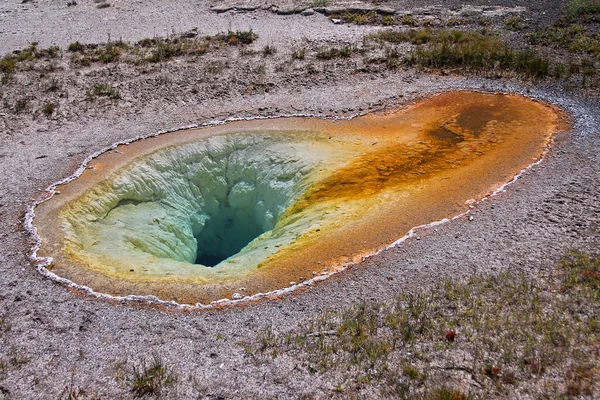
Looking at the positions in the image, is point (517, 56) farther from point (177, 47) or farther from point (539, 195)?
point (177, 47)

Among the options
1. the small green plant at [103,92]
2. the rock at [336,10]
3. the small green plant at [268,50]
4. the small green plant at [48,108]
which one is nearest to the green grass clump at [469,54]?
the small green plant at [268,50]

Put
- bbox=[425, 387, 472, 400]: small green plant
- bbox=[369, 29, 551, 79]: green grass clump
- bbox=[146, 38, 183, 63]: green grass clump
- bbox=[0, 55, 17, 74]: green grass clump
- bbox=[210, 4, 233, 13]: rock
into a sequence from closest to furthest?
1. bbox=[425, 387, 472, 400]: small green plant
2. bbox=[369, 29, 551, 79]: green grass clump
3. bbox=[0, 55, 17, 74]: green grass clump
4. bbox=[146, 38, 183, 63]: green grass clump
5. bbox=[210, 4, 233, 13]: rock

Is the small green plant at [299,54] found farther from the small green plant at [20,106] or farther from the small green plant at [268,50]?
the small green plant at [20,106]

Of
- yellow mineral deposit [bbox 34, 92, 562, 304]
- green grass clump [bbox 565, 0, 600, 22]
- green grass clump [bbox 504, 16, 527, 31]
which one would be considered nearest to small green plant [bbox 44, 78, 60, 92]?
yellow mineral deposit [bbox 34, 92, 562, 304]

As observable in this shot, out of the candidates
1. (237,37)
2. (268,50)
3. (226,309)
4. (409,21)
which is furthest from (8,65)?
(409,21)

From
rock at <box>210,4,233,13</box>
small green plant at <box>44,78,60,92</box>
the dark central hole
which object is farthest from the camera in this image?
rock at <box>210,4,233,13</box>

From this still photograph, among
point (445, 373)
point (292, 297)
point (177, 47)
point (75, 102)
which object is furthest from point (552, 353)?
point (177, 47)

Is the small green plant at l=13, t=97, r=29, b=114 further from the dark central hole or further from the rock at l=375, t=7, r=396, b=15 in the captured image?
the rock at l=375, t=7, r=396, b=15

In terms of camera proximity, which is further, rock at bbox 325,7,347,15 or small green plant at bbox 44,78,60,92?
rock at bbox 325,7,347,15
